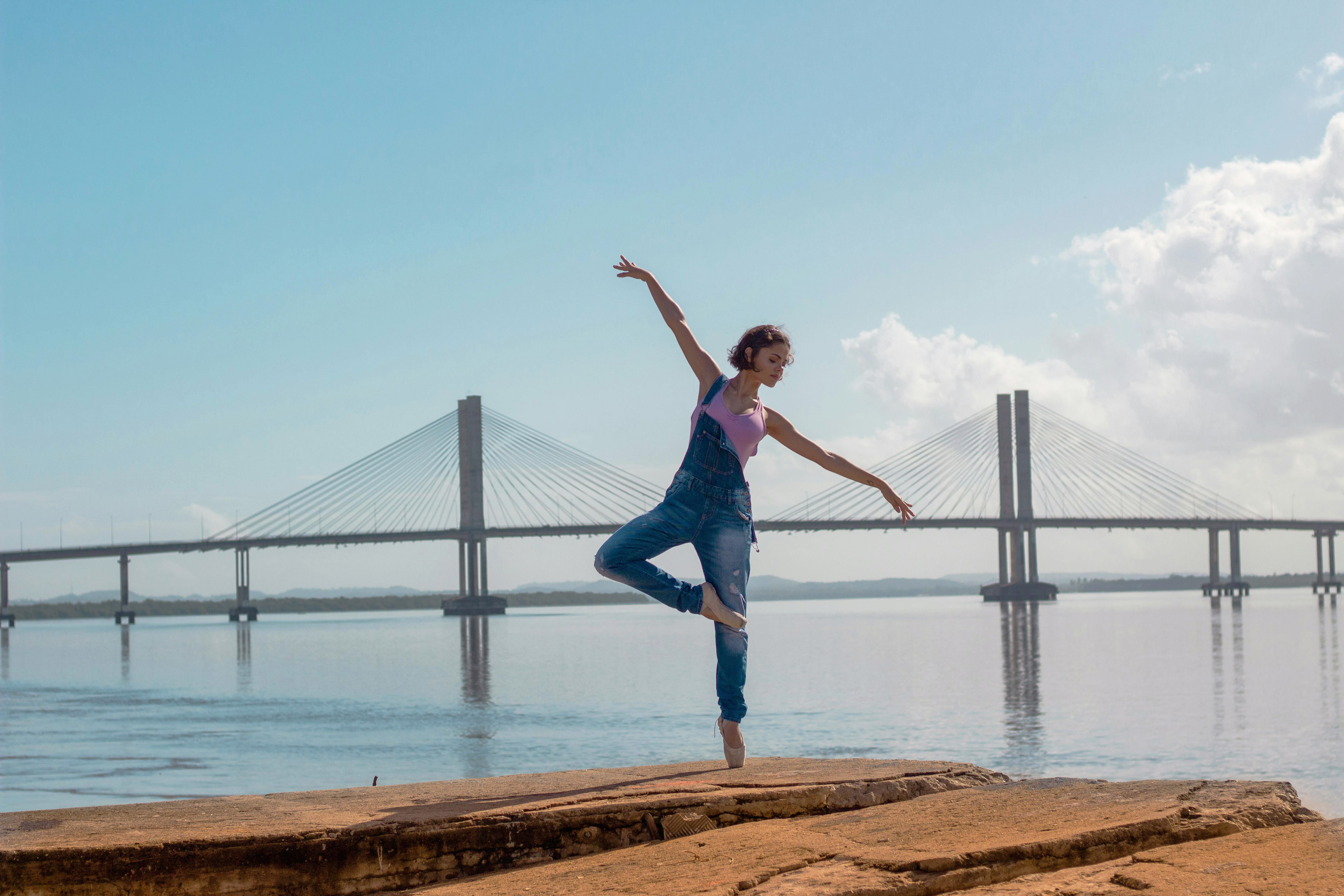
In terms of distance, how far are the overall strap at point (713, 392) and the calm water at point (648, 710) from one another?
5.55 metres

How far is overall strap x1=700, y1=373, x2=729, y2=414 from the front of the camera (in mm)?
3920

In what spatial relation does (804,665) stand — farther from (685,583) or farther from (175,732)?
(685,583)

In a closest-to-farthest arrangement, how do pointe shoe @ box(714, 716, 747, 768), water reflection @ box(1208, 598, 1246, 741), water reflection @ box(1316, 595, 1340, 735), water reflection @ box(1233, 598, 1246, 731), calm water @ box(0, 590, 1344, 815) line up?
pointe shoe @ box(714, 716, 747, 768) < calm water @ box(0, 590, 1344, 815) < water reflection @ box(1208, 598, 1246, 741) < water reflection @ box(1316, 595, 1340, 735) < water reflection @ box(1233, 598, 1246, 731)

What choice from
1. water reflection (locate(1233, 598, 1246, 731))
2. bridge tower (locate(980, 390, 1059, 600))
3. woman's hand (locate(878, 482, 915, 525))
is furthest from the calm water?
bridge tower (locate(980, 390, 1059, 600))

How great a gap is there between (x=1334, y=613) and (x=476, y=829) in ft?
185

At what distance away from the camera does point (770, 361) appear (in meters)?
3.94

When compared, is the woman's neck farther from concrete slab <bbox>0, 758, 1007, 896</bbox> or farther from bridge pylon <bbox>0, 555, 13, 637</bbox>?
bridge pylon <bbox>0, 555, 13, 637</bbox>

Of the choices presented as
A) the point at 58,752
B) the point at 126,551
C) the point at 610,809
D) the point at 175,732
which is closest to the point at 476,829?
the point at 610,809

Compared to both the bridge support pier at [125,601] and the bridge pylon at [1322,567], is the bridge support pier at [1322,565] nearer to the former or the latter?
the bridge pylon at [1322,567]

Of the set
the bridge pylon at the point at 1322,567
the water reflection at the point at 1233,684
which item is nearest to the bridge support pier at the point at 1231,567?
the bridge pylon at the point at 1322,567

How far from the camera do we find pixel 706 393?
3.95m

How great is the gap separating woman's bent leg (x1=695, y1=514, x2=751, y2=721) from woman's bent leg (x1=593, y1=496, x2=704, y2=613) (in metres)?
0.07

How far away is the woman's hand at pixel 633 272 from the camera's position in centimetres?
414

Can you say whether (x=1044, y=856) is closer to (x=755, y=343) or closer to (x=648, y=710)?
(x=755, y=343)
